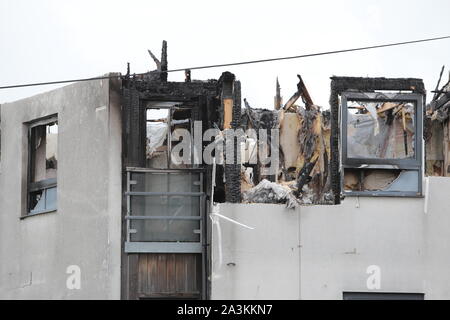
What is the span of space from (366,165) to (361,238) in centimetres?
158

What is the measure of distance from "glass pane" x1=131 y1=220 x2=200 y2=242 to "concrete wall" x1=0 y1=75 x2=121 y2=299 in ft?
1.56

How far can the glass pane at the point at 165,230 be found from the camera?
35.6 metres

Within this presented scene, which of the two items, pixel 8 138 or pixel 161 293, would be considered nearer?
pixel 161 293

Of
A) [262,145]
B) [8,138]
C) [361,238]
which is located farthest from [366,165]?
[8,138]

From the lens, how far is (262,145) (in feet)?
126

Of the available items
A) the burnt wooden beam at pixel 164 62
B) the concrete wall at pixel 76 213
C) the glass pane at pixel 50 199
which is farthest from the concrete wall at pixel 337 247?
the glass pane at pixel 50 199

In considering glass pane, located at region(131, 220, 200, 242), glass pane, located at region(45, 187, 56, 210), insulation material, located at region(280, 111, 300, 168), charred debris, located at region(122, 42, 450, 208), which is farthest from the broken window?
glass pane, located at region(45, 187, 56, 210)

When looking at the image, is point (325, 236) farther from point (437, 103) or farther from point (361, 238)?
point (437, 103)

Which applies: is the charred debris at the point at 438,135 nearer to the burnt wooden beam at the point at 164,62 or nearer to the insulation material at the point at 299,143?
the insulation material at the point at 299,143

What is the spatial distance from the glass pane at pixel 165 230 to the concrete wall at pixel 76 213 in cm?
47

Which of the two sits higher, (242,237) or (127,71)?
(127,71)

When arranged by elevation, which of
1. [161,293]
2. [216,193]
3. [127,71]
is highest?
[127,71]

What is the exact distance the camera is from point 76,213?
36.0 m

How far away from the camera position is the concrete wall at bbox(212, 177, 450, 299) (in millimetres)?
34781
